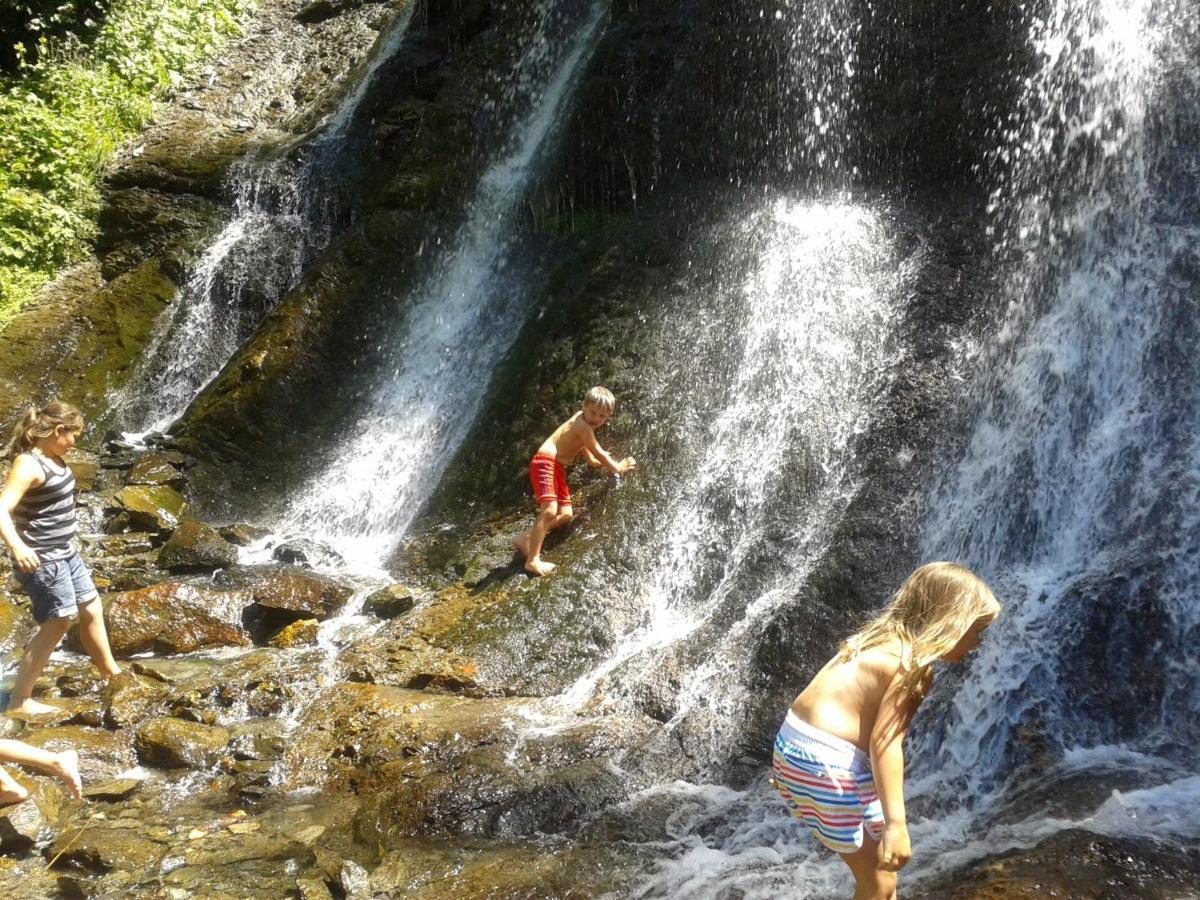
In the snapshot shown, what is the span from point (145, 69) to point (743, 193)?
11.2 meters

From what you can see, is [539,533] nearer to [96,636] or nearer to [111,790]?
[96,636]

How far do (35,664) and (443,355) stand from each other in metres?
5.84

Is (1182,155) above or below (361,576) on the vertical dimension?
above

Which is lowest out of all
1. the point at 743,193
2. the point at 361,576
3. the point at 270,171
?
the point at 361,576

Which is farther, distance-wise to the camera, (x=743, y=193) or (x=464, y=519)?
(x=743, y=193)

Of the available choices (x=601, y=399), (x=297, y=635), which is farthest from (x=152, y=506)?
(x=601, y=399)

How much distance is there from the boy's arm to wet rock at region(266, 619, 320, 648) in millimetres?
2514

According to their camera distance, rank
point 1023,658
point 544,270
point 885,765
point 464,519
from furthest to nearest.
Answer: point 544,270
point 464,519
point 1023,658
point 885,765

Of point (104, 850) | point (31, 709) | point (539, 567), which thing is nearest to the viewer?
point (104, 850)

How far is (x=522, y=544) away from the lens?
786 cm

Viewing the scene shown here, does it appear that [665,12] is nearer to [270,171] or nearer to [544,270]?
[544,270]

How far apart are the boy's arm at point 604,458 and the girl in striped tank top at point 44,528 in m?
3.48

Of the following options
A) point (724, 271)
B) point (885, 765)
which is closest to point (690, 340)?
point (724, 271)

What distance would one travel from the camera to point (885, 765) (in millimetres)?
3062
